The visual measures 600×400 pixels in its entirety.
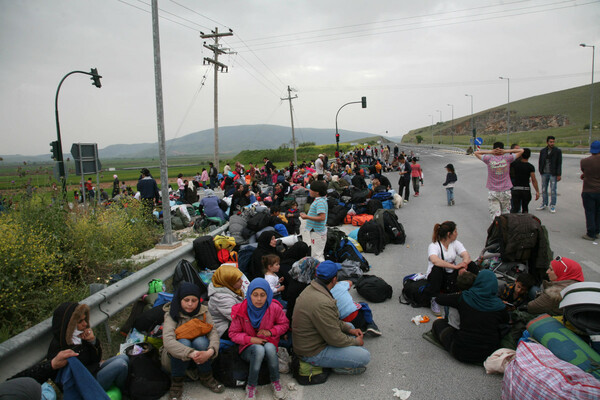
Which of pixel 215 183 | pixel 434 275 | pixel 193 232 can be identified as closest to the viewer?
pixel 434 275

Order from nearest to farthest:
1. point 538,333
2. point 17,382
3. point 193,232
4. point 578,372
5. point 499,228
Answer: point 17,382
point 578,372
point 538,333
point 499,228
point 193,232

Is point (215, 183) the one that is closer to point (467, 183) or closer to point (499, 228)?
point (467, 183)

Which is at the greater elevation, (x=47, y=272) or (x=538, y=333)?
(x=47, y=272)

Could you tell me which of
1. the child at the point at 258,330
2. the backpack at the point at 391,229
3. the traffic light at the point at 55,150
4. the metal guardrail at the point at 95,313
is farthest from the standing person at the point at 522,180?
the traffic light at the point at 55,150

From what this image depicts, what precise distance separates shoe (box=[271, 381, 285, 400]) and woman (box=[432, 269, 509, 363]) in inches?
76.5

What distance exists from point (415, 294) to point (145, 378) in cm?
384

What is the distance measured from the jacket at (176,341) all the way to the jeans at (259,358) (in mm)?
343

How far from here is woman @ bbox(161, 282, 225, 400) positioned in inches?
151

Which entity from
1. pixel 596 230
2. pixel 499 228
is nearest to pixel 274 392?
pixel 499 228

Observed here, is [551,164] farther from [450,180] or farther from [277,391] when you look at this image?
[277,391]

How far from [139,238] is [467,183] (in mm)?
16876

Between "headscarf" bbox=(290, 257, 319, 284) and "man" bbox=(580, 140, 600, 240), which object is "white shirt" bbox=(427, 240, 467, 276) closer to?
"headscarf" bbox=(290, 257, 319, 284)

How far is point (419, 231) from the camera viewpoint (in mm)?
10609

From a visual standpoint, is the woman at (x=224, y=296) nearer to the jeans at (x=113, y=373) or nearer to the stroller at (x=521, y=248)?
the jeans at (x=113, y=373)
